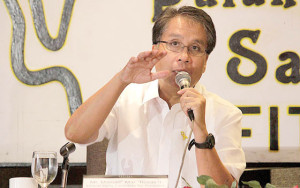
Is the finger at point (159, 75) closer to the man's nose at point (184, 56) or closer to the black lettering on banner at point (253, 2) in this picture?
the man's nose at point (184, 56)

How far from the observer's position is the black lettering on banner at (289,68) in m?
3.18

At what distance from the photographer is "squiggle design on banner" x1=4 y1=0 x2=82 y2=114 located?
3.16m

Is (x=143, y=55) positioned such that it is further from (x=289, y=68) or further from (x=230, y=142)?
(x=289, y=68)

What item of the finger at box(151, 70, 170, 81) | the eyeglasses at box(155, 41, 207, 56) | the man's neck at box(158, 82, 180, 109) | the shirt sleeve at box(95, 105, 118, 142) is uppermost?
the eyeglasses at box(155, 41, 207, 56)

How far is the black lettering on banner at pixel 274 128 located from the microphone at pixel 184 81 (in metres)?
1.27

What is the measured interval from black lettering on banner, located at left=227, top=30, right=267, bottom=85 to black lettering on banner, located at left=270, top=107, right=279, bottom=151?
216mm

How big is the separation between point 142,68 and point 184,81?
0.21 metres

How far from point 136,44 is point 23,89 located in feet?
2.45

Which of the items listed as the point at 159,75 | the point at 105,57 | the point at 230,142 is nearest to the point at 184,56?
the point at 159,75

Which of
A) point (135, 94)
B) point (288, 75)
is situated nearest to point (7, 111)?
point (135, 94)

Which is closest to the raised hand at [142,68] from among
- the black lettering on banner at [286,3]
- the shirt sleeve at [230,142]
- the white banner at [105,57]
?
the shirt sleeve at [230,142]

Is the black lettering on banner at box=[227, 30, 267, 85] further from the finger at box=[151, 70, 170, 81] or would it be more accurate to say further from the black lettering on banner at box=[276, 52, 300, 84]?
the finger at box=[151, 70, 170, 81]

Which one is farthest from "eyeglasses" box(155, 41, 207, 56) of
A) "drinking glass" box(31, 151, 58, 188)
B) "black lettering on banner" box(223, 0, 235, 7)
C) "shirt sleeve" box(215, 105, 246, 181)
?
Result: "black lettering on banner" box(223, 0, 235, 7)

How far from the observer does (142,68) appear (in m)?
2.05
